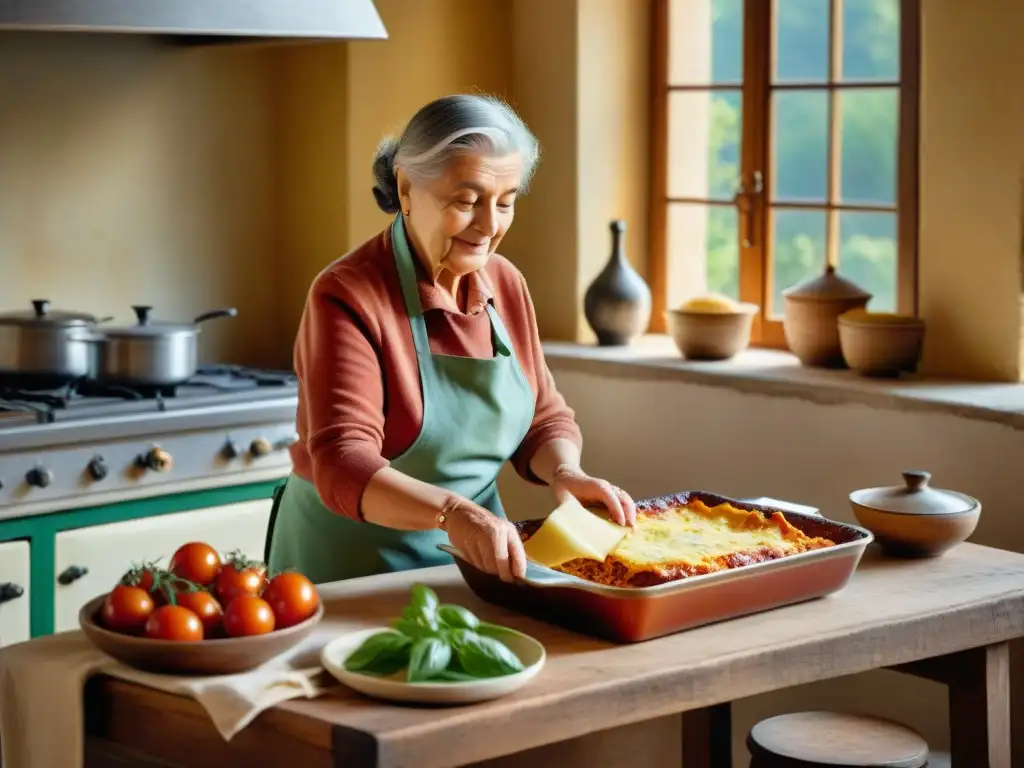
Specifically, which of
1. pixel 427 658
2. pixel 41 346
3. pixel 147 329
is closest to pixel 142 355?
pixel 147 329

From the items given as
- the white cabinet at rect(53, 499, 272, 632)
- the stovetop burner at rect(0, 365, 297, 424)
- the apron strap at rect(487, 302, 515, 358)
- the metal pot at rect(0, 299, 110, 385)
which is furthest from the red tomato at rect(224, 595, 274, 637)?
the metal pot at rect(0, 299, 110, 385)

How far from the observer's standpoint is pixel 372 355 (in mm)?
2586

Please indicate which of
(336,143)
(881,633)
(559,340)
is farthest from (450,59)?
(881,633)

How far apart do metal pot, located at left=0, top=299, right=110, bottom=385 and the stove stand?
41 mm

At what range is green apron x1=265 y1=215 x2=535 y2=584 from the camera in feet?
8.85

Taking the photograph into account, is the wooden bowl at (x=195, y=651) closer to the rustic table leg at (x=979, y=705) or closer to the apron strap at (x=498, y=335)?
the apron strap at (x=498, y=335)

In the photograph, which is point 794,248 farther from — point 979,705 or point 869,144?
point 979,705

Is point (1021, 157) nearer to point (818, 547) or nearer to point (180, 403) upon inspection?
point (818, 547)

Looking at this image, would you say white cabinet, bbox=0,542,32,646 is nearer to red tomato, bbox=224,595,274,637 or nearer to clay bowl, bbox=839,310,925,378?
red tomato, bbox=224,595,274,637

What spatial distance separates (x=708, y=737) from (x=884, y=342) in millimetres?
1154

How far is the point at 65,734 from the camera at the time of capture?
2109mm

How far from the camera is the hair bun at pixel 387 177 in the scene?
108 inches

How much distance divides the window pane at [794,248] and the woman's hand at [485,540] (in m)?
2.05

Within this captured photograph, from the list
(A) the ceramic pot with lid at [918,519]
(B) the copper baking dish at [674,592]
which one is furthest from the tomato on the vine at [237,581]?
(A) the ceramic pot with lid at [918,519]
